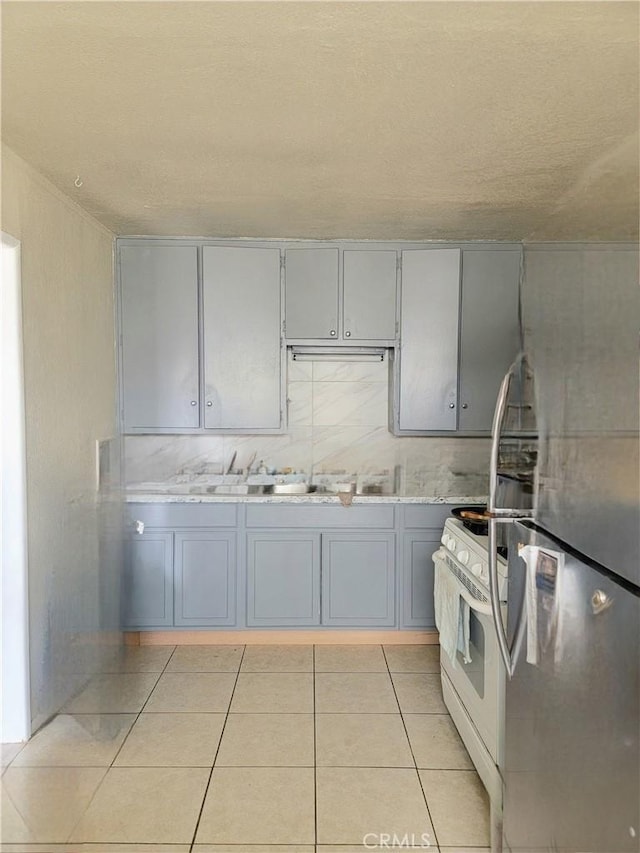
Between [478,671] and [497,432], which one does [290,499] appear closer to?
[478,671]

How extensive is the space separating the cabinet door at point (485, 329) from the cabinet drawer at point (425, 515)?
545mm

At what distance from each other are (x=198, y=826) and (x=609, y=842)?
1331mm

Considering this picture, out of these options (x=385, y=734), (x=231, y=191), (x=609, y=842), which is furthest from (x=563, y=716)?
(x=231, y=191)

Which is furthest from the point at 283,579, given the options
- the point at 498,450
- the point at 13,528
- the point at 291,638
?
the point at 498,450

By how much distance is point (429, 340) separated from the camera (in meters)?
3.47

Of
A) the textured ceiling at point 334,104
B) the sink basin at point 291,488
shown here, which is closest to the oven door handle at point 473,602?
the textured ceiling at point 334,104

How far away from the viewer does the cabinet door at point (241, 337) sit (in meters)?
3.42

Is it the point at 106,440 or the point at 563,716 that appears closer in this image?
the point at 563,716

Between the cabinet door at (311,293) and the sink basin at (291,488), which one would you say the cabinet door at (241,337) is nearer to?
the cabinet door at (311,293)

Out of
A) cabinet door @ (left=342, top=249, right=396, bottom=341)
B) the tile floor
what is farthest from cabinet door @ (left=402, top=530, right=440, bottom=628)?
cabinet door @ (left=342, top=249, right=396, bottom=341)

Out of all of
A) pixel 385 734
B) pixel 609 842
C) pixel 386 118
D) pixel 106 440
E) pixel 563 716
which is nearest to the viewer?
pixel 609 842

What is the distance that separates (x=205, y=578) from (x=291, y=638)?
0.62 m

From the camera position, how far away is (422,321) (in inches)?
136

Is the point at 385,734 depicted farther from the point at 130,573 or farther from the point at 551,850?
the point at 130,573
